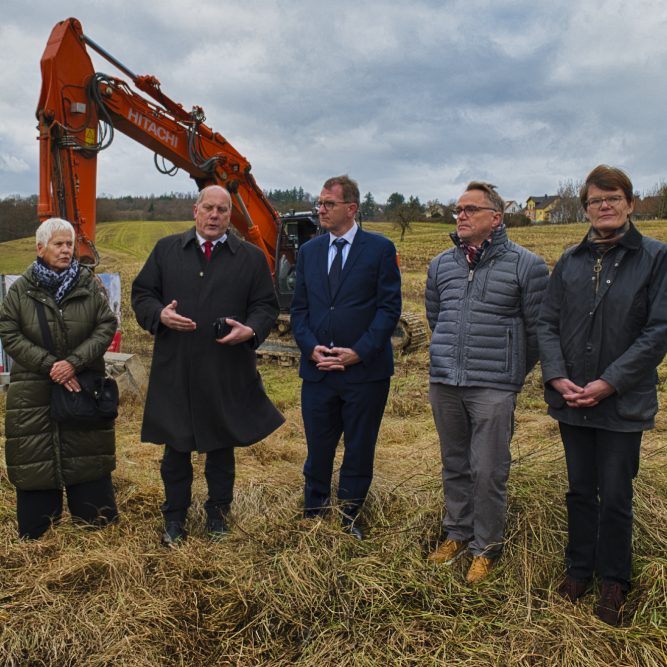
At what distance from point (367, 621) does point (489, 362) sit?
A: 1.30 meters

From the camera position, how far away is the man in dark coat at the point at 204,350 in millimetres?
3445

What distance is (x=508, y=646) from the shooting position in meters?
2.53

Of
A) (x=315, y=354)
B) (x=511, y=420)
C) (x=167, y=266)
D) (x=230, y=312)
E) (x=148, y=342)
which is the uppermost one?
(x=167, y=266)

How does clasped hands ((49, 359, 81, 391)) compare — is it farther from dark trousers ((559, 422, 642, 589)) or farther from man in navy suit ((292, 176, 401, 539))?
dark trousers ((559, 422, 642, 589))

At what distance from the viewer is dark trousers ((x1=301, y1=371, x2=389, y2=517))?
3.45m

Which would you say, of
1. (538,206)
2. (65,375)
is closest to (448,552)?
(65,375)

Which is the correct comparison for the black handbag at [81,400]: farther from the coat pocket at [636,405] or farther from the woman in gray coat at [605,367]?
the coat pocket at [636,405]

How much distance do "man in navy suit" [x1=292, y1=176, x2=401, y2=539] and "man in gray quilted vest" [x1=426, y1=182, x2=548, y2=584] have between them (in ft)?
1.21

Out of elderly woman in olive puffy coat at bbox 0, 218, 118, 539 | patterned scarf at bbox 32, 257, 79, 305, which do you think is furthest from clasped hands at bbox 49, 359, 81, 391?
patterned scarf at bbox 32, 257, 79, 305

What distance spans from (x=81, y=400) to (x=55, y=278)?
67cm

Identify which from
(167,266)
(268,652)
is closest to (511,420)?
(268,652)

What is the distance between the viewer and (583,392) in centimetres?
268

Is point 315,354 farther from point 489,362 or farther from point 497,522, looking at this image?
point 497,522

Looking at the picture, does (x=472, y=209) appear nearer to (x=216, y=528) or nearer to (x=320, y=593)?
(x=320, y=593)
